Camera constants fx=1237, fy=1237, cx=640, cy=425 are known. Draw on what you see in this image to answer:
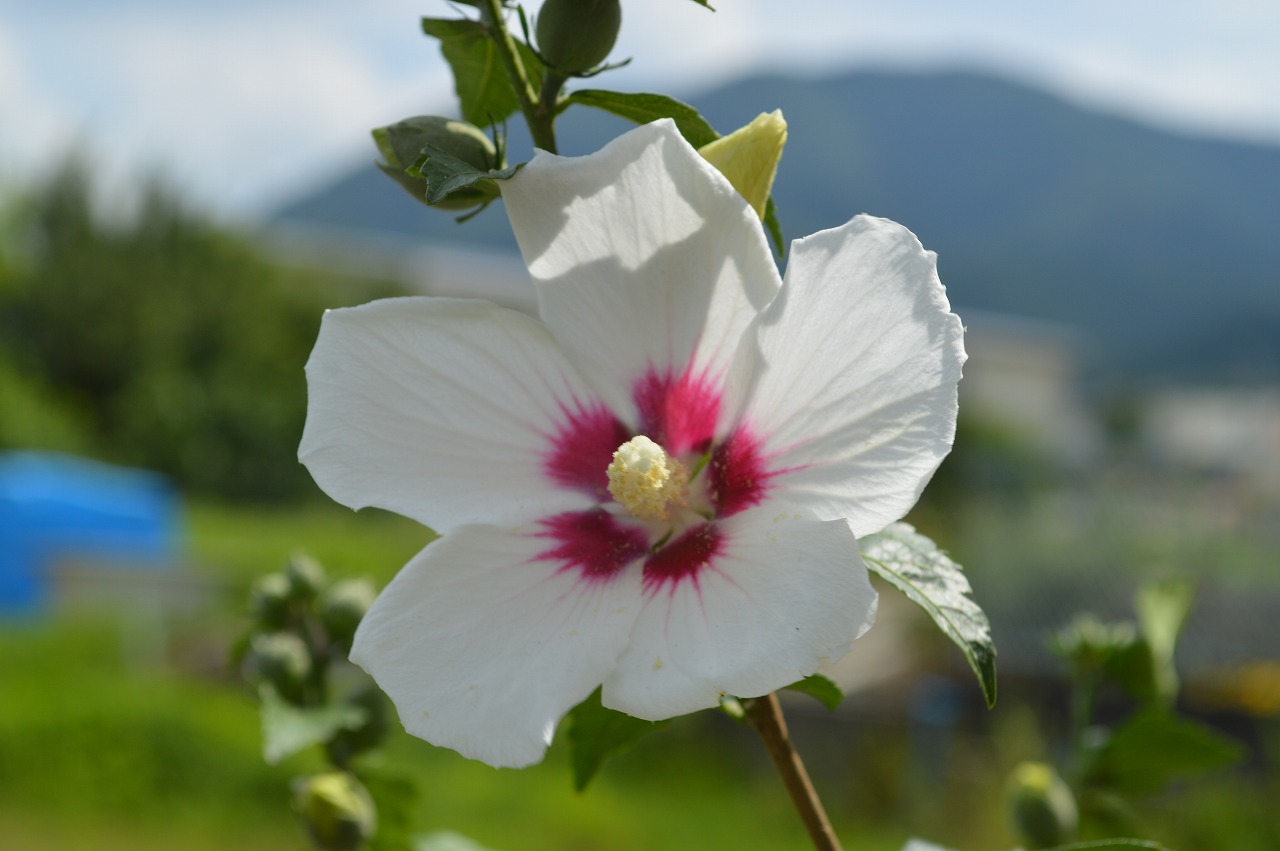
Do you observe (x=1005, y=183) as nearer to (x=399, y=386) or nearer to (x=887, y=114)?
(x=887, y=114)

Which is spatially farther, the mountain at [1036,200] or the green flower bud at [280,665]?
the mountain at [1036,200]

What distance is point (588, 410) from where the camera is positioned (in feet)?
1.95

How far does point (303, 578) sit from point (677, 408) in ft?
1.29

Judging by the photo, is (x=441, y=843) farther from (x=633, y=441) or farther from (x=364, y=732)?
(x=633, y=441)

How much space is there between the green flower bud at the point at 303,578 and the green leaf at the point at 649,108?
0.40 metres

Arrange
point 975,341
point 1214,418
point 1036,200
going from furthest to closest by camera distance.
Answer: point 1036,200
point 1214,418
point 975,341

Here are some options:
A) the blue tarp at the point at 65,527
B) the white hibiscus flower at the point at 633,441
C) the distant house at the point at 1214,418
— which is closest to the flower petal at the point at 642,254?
the white hibiscus flower at the point at 633,441

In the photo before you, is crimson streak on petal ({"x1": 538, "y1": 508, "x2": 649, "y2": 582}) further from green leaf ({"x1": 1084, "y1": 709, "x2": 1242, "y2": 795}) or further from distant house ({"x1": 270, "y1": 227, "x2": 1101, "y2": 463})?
distant house ({"x1": 270, "y1": 227, "x2": 1101, "y2": 463})

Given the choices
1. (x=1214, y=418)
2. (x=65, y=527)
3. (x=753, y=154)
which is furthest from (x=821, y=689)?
(x=1214, y=418)

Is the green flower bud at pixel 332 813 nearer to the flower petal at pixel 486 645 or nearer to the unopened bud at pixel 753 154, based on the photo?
the flower petal at pixel 486 645

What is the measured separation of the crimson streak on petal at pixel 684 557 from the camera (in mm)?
549

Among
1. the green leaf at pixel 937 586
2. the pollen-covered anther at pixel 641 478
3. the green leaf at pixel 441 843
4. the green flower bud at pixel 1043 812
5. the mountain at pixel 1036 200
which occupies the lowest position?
the mountain at pixel 1036 200

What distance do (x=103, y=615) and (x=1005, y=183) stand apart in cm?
8047

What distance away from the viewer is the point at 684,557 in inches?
22.2
